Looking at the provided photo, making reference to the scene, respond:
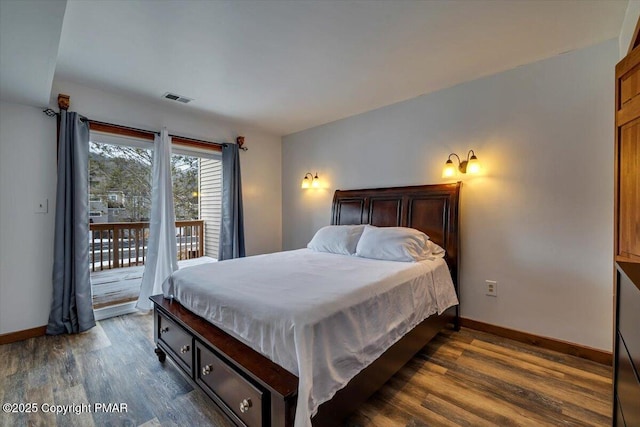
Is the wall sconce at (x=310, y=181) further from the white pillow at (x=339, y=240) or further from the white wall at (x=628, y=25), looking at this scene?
the white wall at (x=628, y=25)

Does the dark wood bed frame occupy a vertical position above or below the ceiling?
below

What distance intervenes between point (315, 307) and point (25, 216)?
9.75ft

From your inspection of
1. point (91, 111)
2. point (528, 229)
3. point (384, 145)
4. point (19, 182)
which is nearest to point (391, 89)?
point (384, 145)

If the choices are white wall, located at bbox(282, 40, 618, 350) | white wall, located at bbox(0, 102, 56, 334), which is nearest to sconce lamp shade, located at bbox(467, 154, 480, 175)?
white wall, located at bbox(282, 40, 618, 350)

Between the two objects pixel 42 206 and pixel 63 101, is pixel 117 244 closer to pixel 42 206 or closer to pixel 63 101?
pixel 42 206

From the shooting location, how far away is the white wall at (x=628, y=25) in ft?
5.36

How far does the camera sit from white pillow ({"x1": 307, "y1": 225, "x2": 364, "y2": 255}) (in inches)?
121

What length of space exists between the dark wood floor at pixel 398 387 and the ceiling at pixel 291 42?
7.16ft

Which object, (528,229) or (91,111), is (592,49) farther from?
(91,111)

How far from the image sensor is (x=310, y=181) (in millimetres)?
4180

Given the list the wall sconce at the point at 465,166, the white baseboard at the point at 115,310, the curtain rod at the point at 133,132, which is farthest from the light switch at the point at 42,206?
the wall sconce at the point at 465,166

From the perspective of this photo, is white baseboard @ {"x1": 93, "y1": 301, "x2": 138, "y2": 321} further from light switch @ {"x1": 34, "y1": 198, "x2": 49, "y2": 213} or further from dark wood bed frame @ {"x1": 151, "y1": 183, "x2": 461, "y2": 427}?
dark wood bed frame @ {"x1": 151, "y1": 183, "x2": 461, "y2": 427}

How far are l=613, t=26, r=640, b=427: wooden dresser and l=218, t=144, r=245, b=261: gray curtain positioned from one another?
370 centimetres

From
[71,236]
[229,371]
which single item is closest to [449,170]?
[229,371]
